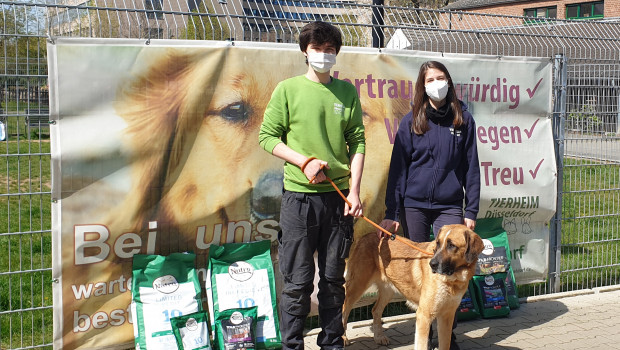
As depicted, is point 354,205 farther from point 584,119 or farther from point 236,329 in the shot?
point 584,119

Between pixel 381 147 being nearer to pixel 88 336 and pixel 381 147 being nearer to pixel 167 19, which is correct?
pixel 167 19

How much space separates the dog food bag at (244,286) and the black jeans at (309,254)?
1.76 ft

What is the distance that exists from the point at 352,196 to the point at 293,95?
2.58 feet

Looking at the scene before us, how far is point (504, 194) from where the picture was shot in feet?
20.3

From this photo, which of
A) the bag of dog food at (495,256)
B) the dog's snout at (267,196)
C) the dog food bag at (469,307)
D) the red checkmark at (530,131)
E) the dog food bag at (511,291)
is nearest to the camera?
the dog's snout at (267,196)

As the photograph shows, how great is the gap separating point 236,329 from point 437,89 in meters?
2.33

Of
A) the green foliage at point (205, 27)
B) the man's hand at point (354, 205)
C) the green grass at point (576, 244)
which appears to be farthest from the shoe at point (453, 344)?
the green foliage at point (205, 27)

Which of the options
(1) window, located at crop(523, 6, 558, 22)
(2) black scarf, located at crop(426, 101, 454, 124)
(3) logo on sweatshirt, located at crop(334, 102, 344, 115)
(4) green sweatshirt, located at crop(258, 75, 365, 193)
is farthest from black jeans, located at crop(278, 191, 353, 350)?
(1) window, located at crop(523, 6, 558, 22)

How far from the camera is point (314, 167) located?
3967 mm

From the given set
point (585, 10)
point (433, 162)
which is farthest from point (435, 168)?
point (585, 10)

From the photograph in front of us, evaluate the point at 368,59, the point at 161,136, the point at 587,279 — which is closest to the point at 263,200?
the point at 161,136

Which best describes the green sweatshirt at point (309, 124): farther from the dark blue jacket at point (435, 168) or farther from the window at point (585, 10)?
the window at point (585, 10)

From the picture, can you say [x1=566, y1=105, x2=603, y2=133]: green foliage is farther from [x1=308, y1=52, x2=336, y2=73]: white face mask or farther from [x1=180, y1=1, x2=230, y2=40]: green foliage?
[x1=180, y1=1, x2=230, y2=40]: green foliage

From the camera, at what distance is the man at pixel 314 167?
4.11 meters
